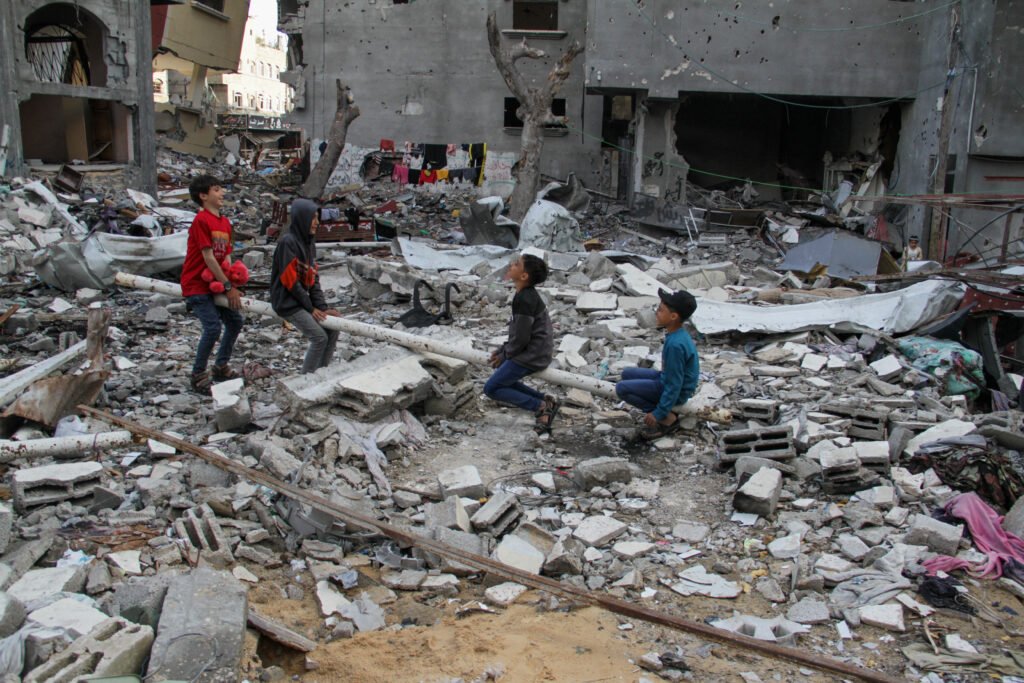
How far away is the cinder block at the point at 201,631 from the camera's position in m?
2.96

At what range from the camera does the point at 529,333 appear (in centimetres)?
594

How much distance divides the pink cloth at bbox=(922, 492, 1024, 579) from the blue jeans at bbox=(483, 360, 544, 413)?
2828mm

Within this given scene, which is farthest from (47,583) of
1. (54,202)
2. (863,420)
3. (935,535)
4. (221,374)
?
(54,202)

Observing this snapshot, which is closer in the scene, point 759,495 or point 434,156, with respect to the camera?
point 759,495

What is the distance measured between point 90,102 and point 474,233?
10.8m

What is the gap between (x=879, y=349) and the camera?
27.2 ft

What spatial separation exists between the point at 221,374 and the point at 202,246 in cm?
115

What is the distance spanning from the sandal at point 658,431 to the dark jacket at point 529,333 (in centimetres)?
88

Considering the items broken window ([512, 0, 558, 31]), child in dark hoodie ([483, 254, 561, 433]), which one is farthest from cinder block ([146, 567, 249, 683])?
broken window ([512, 0, 558, 31])

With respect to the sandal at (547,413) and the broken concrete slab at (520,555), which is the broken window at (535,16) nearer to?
the sandal at (547,413)

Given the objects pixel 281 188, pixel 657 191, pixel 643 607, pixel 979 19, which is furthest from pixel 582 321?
pixel 281 188

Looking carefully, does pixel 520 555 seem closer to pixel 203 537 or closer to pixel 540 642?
pixel 540 642

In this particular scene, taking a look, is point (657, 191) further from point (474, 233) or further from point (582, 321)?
point (582, 321)

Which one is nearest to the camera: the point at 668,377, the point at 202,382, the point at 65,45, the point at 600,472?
the point at 600,472
